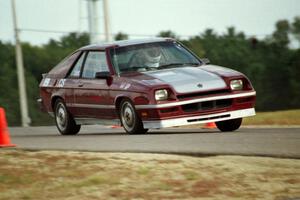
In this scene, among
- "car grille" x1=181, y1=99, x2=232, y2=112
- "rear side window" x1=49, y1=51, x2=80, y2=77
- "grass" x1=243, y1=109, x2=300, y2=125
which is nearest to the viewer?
"car grille" x1=181, y1=99, x2=232, y2=112

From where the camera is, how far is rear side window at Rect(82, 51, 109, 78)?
16844 millimetres

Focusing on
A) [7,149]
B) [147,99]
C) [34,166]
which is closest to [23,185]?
[34,166]

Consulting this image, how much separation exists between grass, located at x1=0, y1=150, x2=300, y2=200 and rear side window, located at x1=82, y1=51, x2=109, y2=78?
489cm

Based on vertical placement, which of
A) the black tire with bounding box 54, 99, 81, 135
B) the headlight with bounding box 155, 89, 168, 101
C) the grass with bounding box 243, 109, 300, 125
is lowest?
the grass with bounding box 243, 109, 300, 125

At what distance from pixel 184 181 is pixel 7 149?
3.77 m

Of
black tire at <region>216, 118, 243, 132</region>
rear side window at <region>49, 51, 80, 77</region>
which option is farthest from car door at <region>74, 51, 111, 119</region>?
black tire at <region>216, 118, 243, 132</region>

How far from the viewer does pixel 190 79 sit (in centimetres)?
1553

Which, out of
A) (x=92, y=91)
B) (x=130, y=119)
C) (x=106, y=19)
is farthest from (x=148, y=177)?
(x=106, y=19)

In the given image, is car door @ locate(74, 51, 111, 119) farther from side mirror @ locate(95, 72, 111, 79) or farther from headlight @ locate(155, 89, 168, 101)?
headlight @ locate(155, 89, 168, 101)

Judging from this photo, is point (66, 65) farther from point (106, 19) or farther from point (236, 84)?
point (106, 19)

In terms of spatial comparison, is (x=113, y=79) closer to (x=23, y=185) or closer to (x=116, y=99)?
(x=116, y=99)

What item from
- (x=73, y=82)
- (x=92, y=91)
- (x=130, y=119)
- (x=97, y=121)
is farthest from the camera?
(x=73, y=82)

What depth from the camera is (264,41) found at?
129750 millimetres

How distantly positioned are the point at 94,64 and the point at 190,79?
222cm
